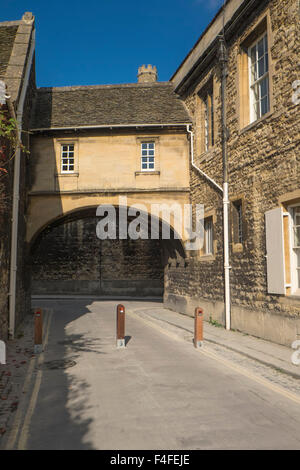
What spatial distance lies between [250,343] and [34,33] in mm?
13803

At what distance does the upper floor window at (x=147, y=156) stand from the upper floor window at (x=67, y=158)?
2.83 metres

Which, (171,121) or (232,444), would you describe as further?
(171,121)

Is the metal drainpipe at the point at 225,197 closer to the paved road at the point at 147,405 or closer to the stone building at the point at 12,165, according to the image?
the paved road at the point at 147,405

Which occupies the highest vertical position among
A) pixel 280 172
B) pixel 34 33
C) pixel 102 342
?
pixel 34 33

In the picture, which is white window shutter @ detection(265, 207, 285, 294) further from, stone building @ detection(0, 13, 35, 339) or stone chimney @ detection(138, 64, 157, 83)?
stone chimney @ detection(138, 64, 157, 83)

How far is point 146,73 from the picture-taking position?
3503 centimetres

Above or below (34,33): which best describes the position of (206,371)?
below

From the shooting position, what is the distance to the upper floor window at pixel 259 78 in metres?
10.9

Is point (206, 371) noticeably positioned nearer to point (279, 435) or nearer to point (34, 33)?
point (279, 435)

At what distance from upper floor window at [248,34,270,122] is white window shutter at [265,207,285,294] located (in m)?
2.94

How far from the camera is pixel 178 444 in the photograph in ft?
13.6

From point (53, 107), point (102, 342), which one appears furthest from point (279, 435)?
point (53, 107)

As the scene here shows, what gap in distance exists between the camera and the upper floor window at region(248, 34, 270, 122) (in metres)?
10.9

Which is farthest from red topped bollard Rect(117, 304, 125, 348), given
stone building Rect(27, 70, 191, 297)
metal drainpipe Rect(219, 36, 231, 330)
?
stone building Rect(27, 70, 191, 297)
